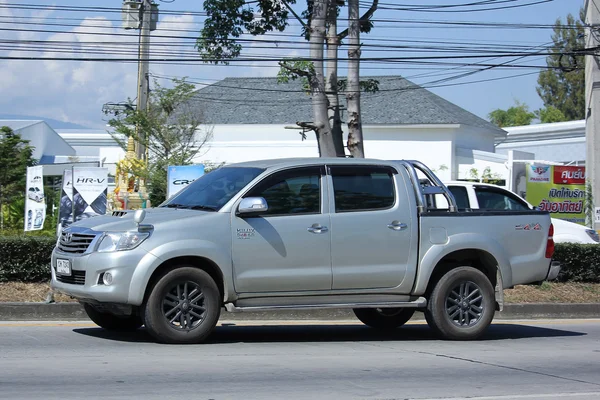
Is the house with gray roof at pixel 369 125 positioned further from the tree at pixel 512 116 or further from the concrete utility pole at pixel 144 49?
the tree at pixel 512 116

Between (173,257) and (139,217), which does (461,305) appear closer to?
(173,257)

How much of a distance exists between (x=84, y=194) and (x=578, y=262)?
10535 mm

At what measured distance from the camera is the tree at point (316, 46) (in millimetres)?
20406

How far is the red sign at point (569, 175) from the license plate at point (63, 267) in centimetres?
1621

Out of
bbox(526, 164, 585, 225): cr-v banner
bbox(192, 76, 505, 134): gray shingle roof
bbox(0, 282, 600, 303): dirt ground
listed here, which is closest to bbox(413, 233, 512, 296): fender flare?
bbox(0, 282, 600, 303): dirt ground

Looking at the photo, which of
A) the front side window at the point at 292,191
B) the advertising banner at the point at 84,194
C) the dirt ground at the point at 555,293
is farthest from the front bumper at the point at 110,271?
the advertising banner at the point at 84,194

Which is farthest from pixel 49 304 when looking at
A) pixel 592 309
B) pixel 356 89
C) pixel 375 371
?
pixel 356 89

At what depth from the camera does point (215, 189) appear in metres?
9.90

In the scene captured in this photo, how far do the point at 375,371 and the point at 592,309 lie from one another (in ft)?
24.5

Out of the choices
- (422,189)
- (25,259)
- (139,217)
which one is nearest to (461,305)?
(422,189)

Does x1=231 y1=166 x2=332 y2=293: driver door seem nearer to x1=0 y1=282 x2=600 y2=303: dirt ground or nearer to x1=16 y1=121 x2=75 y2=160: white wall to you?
x1=0 y1=282 x2=600 y2=303: dirt ground

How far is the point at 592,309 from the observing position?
14492mm

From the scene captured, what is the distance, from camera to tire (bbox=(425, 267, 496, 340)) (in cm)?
1031

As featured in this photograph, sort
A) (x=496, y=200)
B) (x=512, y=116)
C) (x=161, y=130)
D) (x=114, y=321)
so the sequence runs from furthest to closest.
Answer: (x=512, y=116) < (x=161, y=130) < (x=496, y=200) < (x=114, y=321)
